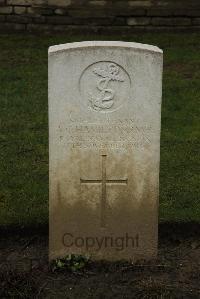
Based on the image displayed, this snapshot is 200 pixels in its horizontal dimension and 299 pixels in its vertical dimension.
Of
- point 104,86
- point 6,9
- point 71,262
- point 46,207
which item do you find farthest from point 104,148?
point 6,9

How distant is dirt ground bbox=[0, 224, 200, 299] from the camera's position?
414cm

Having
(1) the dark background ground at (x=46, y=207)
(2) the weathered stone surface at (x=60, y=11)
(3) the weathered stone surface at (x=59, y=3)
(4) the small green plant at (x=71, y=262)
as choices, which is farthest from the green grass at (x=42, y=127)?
(4) the small green plant at (x=71, y=262)

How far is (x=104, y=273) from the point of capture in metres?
4.38

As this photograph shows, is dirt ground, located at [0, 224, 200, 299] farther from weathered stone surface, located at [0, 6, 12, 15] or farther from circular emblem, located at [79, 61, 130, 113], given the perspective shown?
weathered stone surface, located at [0, 6, 12, 15]

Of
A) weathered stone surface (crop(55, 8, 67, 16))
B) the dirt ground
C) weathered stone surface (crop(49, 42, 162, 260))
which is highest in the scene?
weathered stone surface (crop(55, 8, 67, 16))

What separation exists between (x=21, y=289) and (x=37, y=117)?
351 centimetres

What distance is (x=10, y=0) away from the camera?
36.0 ft

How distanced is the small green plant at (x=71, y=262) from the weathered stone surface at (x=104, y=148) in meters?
0.04

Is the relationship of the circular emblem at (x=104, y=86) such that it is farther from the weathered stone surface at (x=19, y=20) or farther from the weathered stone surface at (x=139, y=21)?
the weathered stone surface at (x=19, y=20)

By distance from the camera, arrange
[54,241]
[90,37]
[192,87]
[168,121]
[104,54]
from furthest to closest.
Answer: [90,37] → [192,87] → [168,121] → [54,241] → [104,54]

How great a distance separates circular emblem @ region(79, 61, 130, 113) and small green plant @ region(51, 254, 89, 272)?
96cm

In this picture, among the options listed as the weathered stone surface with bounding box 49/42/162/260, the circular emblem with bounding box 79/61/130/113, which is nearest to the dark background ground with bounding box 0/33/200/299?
the weathered stone surface with bounding box 49/42/162/260

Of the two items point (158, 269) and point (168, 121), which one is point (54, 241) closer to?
point (158, 269)

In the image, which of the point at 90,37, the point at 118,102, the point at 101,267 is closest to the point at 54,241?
the point at 101,267
